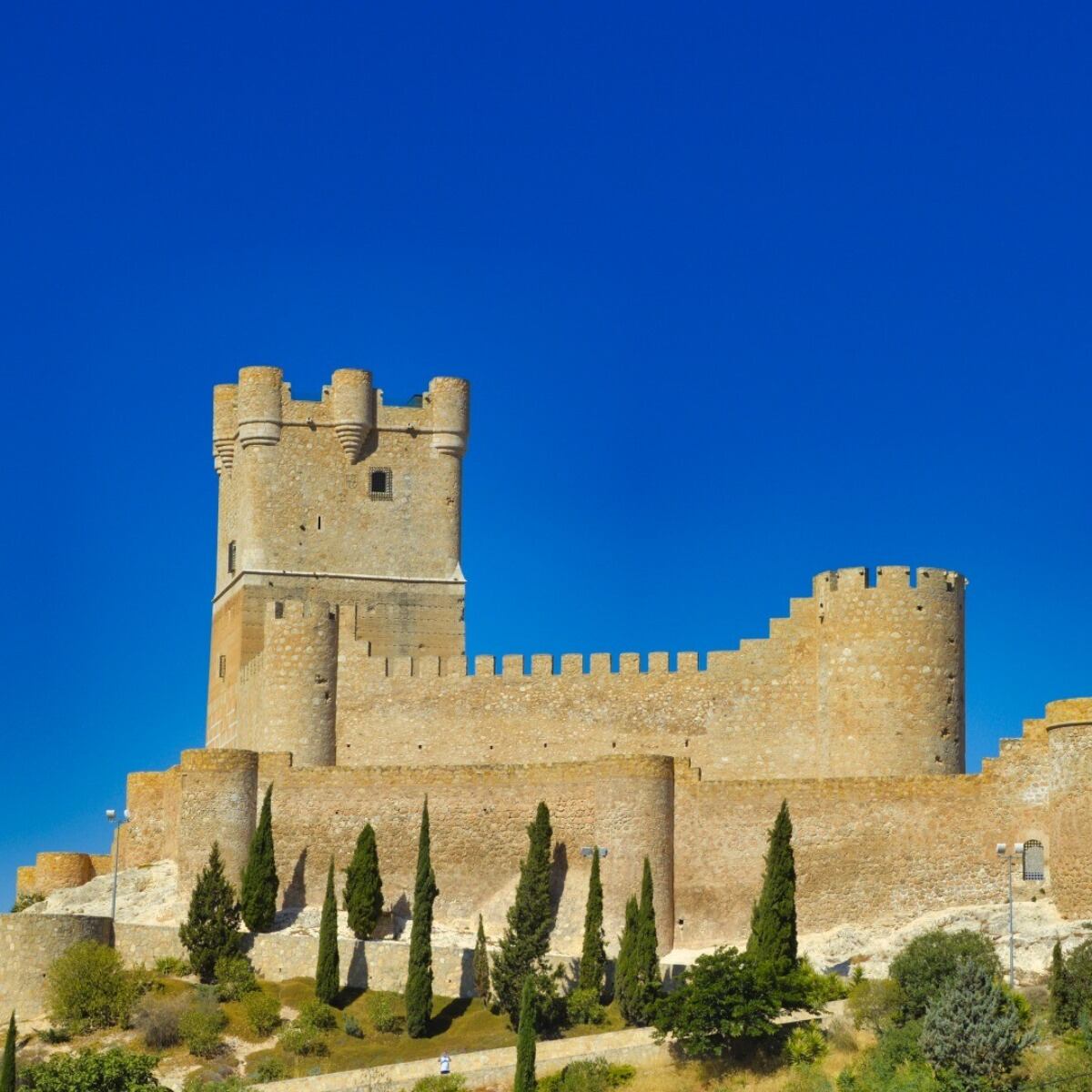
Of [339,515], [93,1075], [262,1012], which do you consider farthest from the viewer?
[339,515]

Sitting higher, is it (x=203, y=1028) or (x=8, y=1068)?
(x=203, y=1028)

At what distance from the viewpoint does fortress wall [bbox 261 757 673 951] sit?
7194 cm

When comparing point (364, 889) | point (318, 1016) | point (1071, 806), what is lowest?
→ point (318, 1016)

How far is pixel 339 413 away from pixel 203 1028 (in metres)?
22.1

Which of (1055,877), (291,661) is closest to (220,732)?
(291,661)

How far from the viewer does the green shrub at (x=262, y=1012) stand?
68250 millimetres

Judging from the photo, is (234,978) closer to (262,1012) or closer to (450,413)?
(262,1012)

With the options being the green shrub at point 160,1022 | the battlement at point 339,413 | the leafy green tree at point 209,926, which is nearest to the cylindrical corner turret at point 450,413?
the battlement at point 339,413

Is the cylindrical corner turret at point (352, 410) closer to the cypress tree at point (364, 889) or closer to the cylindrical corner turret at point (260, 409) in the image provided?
the cylindrical corner turret at point (260, 409)

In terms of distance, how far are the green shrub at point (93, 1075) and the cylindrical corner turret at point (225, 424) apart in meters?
24.2

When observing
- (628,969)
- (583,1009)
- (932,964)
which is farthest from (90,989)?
(932,964)

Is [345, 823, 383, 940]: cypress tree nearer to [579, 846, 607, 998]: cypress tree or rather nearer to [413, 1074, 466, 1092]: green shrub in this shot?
[579, 846, 607, 998]: cypress tree

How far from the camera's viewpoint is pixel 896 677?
247 feet

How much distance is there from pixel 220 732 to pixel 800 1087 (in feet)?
82.1
